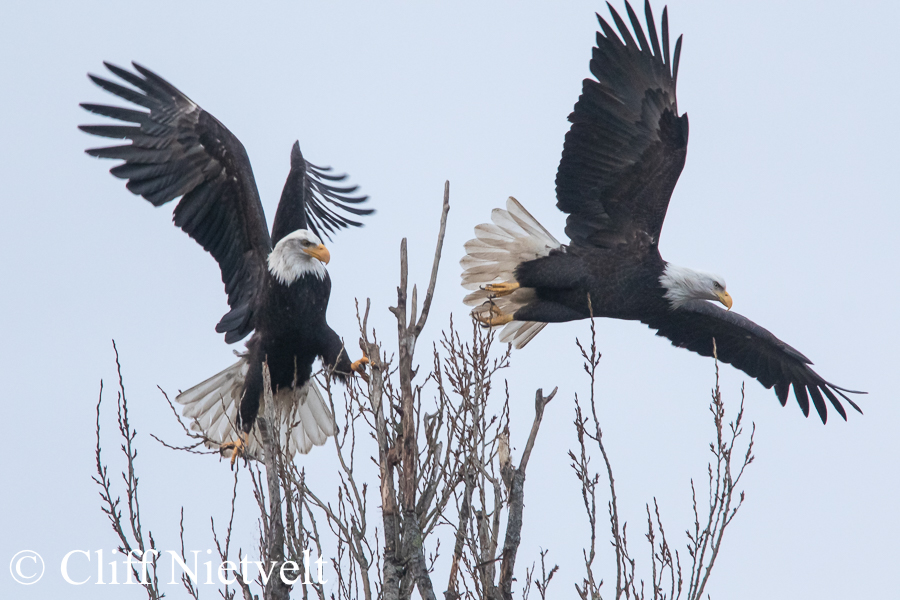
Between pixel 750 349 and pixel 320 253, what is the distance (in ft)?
10.7

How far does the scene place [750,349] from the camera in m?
6.73

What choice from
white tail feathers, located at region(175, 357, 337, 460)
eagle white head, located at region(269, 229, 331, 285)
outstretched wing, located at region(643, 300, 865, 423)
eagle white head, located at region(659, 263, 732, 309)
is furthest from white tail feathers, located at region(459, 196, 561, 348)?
eagle white head, located at region(269, 229, 331, 285)

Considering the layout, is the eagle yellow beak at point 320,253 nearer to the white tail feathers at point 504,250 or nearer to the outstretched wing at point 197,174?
the outstretched wing at point 197,174

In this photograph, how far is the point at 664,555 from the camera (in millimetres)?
3184

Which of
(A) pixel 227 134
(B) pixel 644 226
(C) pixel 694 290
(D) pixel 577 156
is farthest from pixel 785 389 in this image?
(A) pixel 227 134

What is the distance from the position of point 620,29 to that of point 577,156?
722 mm

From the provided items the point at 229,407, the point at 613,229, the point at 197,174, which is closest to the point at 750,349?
the point at 613,229

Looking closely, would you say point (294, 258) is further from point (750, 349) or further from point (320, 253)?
point (750, 349)

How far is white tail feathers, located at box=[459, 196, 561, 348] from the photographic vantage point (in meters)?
5.98

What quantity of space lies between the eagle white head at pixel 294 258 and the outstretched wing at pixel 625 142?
1.56 metres

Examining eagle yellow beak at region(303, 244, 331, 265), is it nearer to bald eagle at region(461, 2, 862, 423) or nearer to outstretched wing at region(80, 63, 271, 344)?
outstretched wing at region(80, 63, 271, 344)

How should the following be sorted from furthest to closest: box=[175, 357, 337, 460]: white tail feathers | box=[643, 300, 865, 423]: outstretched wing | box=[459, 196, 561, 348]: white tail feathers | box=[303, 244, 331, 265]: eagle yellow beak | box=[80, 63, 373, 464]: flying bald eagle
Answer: box=[643, 300, 865, 423]: outstretched wing → box=[459, 196, 561, 348]: white tail feathers → box=[175, 357, 337, 460]: white tail feathers → box=[80, 63, 373, 464]: flying bald eagle → box=[303, 244, 331, 265]: eagle yellow beak

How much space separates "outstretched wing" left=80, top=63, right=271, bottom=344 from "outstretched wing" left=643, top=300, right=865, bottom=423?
249 centimetres

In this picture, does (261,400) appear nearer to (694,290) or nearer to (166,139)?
(166,139)
